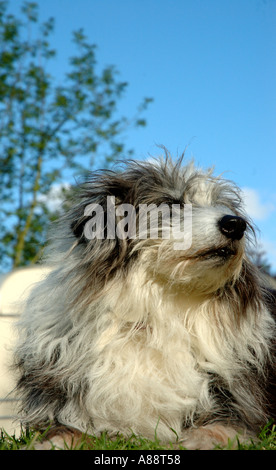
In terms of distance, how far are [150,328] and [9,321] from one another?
1.63 metres

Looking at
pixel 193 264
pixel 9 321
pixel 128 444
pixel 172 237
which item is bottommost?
pixel 128 444

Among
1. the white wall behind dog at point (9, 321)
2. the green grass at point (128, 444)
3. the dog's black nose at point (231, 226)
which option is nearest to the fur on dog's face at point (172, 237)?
the dog's black nose at point (231, 226)

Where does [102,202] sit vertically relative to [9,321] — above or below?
above

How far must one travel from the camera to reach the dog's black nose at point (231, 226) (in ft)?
8.80

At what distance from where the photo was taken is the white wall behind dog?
361 cm

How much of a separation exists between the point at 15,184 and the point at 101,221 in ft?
28.0

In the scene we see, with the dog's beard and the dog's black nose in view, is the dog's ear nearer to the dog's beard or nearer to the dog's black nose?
the dog's beard

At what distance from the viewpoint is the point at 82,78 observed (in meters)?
11.3

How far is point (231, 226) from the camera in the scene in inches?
106

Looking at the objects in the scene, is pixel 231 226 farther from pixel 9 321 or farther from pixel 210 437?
pixel 9 321

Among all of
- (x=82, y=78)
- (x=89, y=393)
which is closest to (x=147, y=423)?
(x=89, y=393)

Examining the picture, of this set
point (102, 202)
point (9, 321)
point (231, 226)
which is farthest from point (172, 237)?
point (9, 321)

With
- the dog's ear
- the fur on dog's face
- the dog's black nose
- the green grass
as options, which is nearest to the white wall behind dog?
the dog's ear
